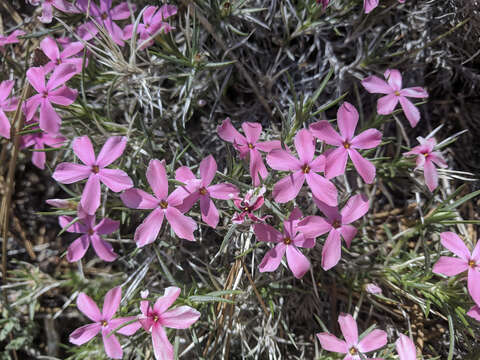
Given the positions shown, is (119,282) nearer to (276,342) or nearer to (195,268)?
(195,268)

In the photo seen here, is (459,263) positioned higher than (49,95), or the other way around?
(49,95)

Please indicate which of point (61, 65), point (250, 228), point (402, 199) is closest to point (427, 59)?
point (402, 199)

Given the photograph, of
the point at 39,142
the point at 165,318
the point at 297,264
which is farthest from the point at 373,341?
the point at 39,142

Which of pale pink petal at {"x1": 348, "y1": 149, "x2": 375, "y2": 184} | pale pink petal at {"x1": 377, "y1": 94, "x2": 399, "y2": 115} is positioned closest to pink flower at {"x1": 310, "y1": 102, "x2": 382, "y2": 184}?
pale pink petal at {"x1": 348, "y1": 149, "x2": 375, "y2": 184}

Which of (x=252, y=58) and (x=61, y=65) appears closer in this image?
(x=61, y=65)

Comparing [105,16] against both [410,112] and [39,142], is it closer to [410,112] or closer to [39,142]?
[39,142]

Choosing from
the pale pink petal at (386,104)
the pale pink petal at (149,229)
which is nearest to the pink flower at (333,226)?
the pale pink petal at (386,104)

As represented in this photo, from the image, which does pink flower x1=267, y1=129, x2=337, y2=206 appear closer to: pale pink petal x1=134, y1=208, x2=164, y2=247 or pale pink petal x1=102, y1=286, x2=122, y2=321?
pale pink petal x1=134, y1=208, x2=164, y2=247

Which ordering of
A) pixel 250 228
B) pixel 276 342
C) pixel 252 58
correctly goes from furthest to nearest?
pixel 252 58 → pixel 276 342 → pixel 250 228
